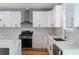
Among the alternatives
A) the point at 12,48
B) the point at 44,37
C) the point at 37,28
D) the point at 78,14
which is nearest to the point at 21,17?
the point at 37,28

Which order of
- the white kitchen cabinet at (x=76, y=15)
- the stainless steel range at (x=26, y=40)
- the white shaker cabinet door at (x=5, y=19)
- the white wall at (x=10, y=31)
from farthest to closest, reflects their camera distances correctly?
1. the white wall at (x=10, y=31)
2. the white shaker cabinet door at (x=5, y=19)
3. the stainless steel range at (x=26, y=40)
4. the white kitchen cabinet at (x=76, y=15)

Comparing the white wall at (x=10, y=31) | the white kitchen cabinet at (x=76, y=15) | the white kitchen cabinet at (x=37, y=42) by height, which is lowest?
the white kitchen cabinet at (x=37, y=42)

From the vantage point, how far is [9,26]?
8.26 meters

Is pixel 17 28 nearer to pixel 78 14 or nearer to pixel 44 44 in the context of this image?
pixel 44 44

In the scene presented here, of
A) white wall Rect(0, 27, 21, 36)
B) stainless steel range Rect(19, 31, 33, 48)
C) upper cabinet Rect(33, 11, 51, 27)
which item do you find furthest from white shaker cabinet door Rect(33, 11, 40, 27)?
white wall Rect(0, 27, 21, 36)

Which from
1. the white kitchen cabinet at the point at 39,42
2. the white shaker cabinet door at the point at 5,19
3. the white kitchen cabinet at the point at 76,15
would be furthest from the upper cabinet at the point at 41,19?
the white kitchen cabinet at the point at 76,15

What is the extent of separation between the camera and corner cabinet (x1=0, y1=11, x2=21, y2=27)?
324 inches

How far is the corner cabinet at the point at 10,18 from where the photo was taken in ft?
27.0

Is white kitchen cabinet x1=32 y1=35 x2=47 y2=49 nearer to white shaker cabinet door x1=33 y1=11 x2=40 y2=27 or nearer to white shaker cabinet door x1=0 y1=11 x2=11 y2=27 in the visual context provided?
white shaker cabinet door x1=33 y1=11 x2=40 y2=27

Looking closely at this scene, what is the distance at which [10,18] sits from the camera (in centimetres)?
832

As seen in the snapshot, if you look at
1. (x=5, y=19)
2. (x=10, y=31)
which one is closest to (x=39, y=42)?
(x=10, y=31)

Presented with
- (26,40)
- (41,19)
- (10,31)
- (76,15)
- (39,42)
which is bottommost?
(39,42)

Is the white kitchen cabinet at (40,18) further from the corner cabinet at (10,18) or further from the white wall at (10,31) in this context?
the white wall at (10,31)

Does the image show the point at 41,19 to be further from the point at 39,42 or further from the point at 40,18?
the point at 39,42
